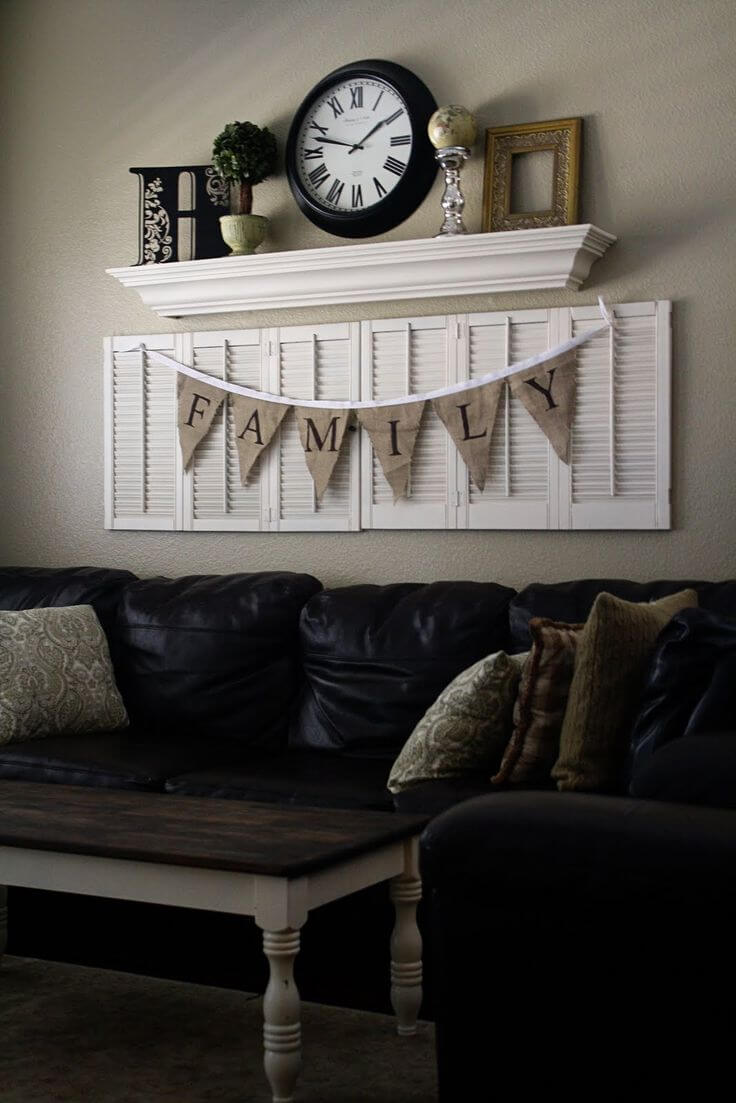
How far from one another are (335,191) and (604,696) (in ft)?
6.59

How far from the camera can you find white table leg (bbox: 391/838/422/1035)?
8.58 feet

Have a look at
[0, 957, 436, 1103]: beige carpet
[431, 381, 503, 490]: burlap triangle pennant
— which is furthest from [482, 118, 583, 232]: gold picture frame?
[0, 957, 436, 1103]: beige carpet

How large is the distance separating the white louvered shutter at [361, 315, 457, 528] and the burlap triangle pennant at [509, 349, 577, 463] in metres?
0.25

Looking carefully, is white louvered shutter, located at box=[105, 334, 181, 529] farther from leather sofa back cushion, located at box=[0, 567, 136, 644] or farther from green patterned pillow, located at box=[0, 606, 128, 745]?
green patterned pillow, located at box=[0, 606, 128, 745]

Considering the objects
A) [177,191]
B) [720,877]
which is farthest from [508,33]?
[720,877]

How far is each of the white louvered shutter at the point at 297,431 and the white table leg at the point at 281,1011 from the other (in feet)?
6.40

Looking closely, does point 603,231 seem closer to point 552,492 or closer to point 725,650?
point 552,492

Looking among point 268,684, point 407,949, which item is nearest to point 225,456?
point 268,684

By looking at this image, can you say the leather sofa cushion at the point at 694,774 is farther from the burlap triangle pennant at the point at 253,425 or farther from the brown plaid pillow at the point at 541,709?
the burlap triangle pennant at the point at 253,425

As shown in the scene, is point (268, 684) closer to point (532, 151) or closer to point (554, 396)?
point (554, 396)

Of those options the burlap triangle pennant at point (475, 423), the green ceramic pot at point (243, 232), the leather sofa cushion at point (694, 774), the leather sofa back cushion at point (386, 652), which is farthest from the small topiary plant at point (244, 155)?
the leather sofa cushion at point (694, 774)

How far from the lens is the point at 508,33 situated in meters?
3.88

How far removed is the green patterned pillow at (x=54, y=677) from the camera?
3.64 metres

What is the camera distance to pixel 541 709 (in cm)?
291
